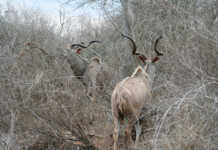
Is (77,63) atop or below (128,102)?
atop

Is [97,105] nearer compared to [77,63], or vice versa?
[97,105]

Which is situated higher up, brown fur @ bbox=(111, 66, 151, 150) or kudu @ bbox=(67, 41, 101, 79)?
kudu @ bbox=(67, 41, 101, 79)

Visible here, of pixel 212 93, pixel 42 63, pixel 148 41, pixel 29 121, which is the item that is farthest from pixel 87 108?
pixel 148 41

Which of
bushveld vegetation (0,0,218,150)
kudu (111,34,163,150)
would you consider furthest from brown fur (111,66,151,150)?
bushveld vegetation (0,0,218,150)

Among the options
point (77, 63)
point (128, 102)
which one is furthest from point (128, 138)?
point (77, 63)

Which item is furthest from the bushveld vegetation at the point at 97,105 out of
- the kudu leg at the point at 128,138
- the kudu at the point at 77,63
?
the kudu at the point at 77,63

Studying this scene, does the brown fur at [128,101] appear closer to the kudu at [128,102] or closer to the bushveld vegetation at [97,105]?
the kudu at [128,102]

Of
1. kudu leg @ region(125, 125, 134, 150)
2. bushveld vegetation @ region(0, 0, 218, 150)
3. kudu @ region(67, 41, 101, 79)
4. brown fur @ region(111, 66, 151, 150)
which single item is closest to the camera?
bushveld vegetation @ region(0, 0, 218, 150)

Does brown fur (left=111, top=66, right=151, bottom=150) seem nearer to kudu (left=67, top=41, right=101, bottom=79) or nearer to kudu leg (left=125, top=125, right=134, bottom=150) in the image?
kudu leg (left=125, top=125, right=134, bottom=150)

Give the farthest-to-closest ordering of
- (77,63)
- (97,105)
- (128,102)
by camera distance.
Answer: (77,63)
(97,105)
(128,102)

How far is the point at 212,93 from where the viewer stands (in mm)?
4172

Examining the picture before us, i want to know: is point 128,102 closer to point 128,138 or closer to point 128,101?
point 128,101

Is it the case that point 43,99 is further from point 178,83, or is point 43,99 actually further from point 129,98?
point 178,83

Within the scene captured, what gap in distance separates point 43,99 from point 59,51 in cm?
284
